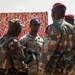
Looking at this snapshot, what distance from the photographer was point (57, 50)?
4020 millimetres

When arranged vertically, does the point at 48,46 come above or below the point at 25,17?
above

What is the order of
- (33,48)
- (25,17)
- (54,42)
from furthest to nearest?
(25,17) → (33,48) → (54,42)

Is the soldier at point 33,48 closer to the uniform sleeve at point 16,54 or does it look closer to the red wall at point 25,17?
the uniform sleeve at point 16,54

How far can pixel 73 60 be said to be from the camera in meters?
4.12

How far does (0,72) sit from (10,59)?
0.30 metres

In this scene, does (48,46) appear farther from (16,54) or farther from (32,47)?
(32,47)

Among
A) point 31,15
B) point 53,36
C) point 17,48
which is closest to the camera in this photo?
point 53,36

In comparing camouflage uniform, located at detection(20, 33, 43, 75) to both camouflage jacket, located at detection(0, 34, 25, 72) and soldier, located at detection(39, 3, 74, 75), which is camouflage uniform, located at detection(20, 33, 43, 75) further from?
soldier, located at detection(39, 3, 74, 75)

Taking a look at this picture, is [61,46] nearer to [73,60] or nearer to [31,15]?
[73,60]

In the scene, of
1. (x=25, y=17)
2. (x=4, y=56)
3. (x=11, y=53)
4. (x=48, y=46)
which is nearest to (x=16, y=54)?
(x=11, y=53)

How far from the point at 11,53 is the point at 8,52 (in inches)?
2.0

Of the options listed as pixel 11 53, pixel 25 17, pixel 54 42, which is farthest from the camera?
pixel 25 17

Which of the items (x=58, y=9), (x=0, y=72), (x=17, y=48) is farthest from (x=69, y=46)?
(x=0, y=72)

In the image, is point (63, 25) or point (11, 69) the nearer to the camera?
point (63, 25)
